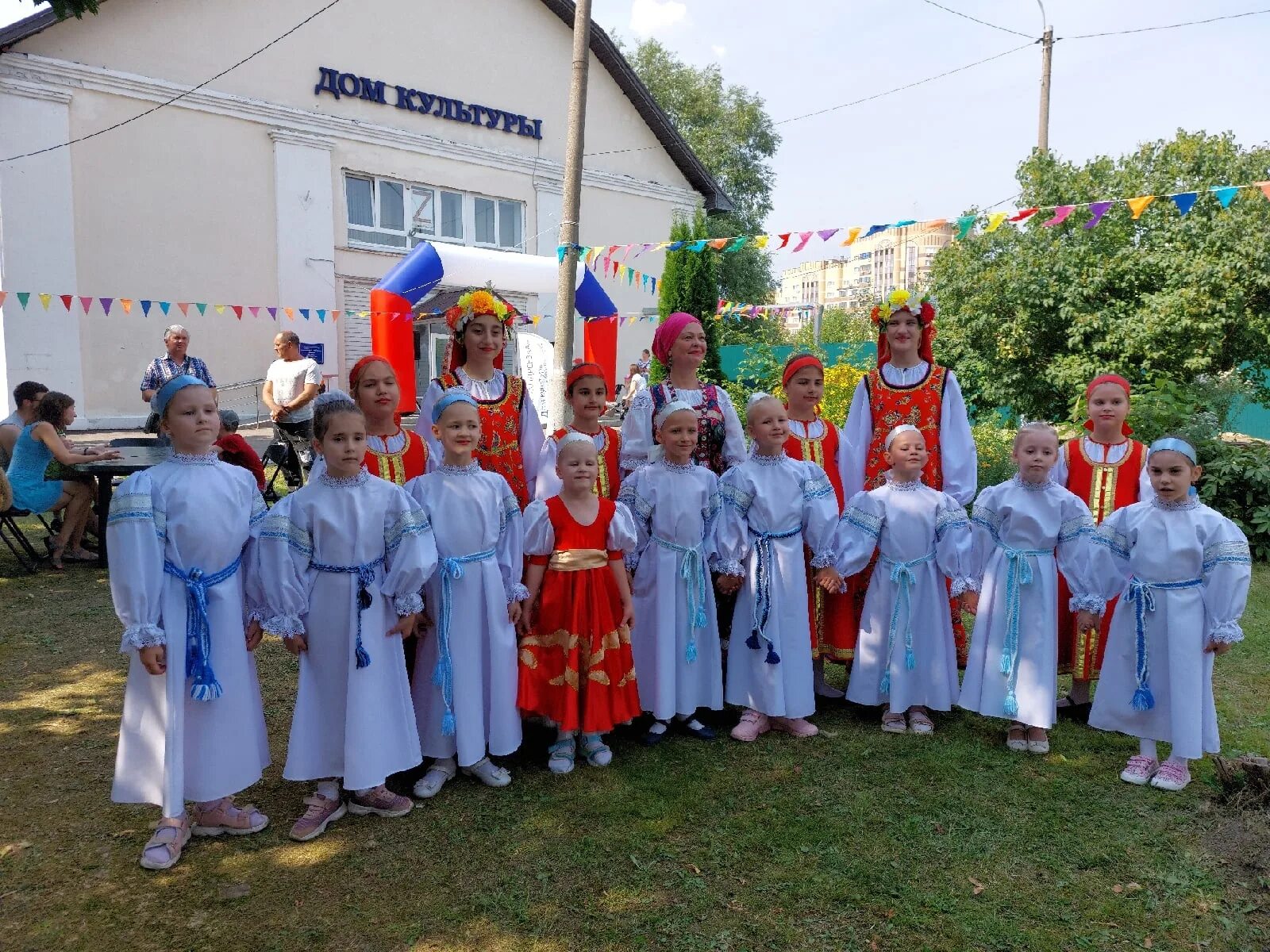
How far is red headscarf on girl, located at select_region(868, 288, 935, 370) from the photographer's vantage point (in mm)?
4434

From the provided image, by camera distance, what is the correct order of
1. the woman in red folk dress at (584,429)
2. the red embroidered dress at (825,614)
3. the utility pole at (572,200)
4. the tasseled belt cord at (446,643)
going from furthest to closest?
the utility pole at (572,200), the red embroidered dress at (825,614), the woman in red folk dress at (584,429), the tasseled belt cord at (446,643)

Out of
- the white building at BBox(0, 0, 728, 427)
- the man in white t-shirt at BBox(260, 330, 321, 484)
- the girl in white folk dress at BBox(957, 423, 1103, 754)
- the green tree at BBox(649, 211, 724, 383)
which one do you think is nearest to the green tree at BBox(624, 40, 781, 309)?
the white building at BBox(0, 0, 728, 427)

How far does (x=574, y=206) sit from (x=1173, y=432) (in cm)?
693

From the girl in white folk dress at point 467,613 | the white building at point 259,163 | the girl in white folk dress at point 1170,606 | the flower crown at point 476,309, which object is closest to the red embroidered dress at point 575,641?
the girl in white folk dress at point 467,613

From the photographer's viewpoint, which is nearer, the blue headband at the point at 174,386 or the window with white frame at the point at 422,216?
the blue headband at the point at 174,386

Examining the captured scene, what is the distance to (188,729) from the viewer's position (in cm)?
299

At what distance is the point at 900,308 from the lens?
14.6 ft

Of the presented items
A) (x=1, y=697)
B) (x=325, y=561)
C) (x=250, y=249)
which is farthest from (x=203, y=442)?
(x=250, y=249)

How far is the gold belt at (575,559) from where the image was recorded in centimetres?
362

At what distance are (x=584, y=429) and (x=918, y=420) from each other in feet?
5.68

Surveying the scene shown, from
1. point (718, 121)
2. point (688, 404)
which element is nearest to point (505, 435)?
point (688, 404)

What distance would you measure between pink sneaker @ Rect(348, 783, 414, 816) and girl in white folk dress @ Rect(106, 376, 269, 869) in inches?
16.1

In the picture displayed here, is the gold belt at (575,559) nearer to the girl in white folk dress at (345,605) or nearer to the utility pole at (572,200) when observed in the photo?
the girl in white folk dress at (345,605)

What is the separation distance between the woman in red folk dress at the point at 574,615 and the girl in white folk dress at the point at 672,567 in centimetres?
23
